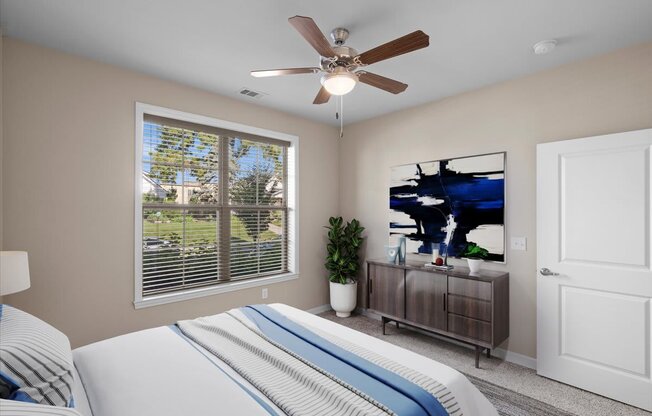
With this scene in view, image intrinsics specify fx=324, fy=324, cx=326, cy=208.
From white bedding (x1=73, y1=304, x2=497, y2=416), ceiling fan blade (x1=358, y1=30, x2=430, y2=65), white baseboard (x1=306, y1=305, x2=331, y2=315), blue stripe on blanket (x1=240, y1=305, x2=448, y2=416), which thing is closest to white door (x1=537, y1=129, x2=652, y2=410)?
white bedding (x1=73, y1=304, x2=497, y2=416)

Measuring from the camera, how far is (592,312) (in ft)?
8.32

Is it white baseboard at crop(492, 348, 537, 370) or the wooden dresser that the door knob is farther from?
white baseboard at crop(492, 348, 537, 370)

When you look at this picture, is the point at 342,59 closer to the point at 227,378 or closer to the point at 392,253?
the point at 227,378

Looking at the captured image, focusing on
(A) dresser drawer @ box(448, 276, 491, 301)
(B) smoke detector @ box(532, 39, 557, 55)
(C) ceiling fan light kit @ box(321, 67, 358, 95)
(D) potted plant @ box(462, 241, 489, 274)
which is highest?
(B) smoke detector @ box(532, 39, 557, 55)

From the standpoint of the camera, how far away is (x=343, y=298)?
13.9 feet

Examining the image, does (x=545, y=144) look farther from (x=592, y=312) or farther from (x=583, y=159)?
(x=592, y=312)

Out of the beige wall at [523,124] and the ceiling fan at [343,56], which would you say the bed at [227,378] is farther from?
the beige wall at [523,124]

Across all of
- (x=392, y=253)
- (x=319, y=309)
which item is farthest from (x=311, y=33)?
(x=319, y=309)

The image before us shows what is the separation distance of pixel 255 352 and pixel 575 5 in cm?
277

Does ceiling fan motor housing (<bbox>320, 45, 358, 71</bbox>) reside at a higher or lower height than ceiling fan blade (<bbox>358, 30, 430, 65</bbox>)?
higher

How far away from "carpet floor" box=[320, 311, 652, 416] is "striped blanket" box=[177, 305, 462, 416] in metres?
1.39

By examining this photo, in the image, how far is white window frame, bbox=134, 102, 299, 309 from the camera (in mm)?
2949

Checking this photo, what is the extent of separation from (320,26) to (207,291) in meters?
2.72

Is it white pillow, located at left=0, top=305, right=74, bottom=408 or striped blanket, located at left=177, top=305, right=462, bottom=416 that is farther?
striped blanket, located at left=177, top=305, right=462, bottom=416
